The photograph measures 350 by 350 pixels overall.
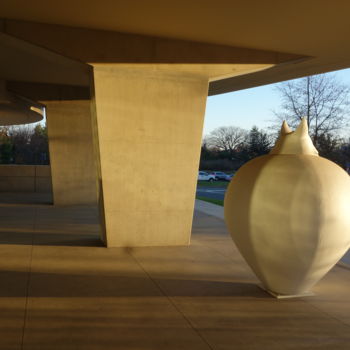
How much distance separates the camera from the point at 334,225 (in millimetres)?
5840

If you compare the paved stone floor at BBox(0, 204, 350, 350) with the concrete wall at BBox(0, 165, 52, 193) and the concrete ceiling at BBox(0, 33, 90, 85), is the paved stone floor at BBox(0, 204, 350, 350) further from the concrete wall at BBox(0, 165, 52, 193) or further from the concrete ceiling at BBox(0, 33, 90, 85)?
the concrete wall at BBox(0, 165, 52, 193)

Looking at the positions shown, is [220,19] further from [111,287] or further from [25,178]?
[25,178]

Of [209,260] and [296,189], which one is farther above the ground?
[296,189]

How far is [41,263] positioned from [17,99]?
1488 centimetres

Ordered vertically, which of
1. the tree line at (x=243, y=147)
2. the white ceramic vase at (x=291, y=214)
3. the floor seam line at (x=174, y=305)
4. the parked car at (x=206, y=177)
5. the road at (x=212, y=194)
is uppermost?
the tree line at (x=243, y=147)

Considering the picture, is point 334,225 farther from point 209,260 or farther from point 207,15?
point 207,15

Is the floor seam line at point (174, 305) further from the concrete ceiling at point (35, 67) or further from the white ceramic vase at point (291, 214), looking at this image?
the concrete ceiling at point (35, 67)

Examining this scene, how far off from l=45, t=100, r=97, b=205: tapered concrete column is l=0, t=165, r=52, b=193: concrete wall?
22.1ft

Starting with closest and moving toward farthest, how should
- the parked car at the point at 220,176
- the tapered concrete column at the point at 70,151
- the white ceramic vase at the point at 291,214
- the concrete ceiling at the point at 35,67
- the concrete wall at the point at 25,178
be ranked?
the white ceramic vase at the point at 291,214 < the concrete ceiling at the point at 35,67 < the tapered concrete column at the point at 70,151 < the concrete wall at the point at 25,178 < the parked car at the point at 220,176

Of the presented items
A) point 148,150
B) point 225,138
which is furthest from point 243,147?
point 148,150

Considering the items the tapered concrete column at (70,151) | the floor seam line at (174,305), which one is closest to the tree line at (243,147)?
the tapered concrete column at (70,151)

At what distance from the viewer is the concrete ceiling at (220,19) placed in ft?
24.5

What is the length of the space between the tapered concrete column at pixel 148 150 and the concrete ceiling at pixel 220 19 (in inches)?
45.5

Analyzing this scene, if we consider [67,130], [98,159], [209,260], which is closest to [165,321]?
[209,260]
